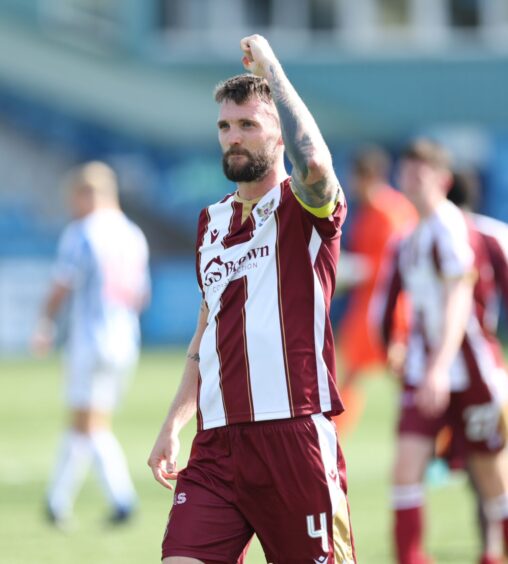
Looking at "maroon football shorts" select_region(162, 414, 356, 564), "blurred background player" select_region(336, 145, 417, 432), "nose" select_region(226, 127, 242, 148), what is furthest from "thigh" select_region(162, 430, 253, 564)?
"blurred background player" select_region(336, 145, 417, 432)

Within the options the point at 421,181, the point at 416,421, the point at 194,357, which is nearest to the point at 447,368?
the point at 416,421

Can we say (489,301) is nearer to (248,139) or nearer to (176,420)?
(176,420)

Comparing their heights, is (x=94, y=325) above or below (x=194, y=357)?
above

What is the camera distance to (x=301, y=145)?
4.51 metres

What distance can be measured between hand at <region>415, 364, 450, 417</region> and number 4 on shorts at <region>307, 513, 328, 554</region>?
1.86 m

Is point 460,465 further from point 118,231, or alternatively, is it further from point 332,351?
point 118,231

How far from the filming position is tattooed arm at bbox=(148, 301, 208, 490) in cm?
512

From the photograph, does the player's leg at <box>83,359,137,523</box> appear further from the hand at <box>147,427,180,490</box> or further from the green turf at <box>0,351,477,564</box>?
the hand at <box>147,427,180,490</box>

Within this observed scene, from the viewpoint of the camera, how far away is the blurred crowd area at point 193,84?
1289 inches

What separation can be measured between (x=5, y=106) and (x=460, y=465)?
90.1 feet

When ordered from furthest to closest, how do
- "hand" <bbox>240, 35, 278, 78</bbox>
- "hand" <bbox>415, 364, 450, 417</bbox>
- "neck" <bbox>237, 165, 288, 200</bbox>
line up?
1. "hand" <bbox>415, 364, 450, 417</bbox>
2. "neck" <bbox>237, 165, 288, 200</bbox>
3. "hand" <bbox>240, 35, 278, 78</bbox>

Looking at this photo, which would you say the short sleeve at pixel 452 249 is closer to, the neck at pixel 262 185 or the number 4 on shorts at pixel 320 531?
the neck at pixel 262 185

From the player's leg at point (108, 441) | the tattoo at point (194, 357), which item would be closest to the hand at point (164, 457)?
the tattoo at point (194, 357)

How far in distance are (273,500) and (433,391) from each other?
6.37ft
